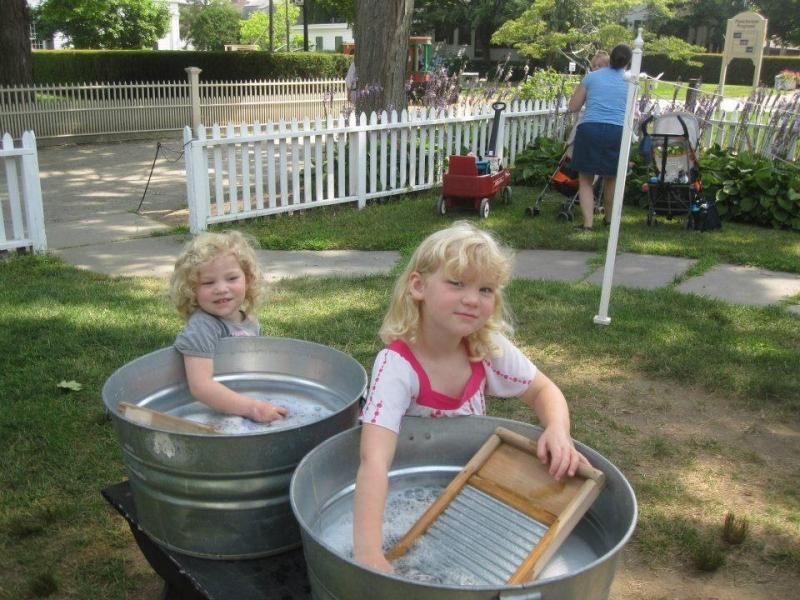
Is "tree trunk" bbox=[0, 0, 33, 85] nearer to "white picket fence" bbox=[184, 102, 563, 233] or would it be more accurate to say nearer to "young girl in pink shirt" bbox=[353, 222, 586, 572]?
"white picket fence" bbox=[184, 102, 563, 233]

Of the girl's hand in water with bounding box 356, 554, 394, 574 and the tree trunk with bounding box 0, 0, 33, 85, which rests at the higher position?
the tree trunk with bounding box 0, 0, 33, 85

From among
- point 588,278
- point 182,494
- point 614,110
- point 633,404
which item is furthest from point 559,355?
point 614,110

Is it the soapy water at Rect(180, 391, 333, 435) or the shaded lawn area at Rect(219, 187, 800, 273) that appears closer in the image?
the soapy water at Rect(180, 391, 333, 435)

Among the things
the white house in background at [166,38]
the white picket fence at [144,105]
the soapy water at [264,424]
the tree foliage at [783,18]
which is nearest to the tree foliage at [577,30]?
the white picket fence at [144,105]

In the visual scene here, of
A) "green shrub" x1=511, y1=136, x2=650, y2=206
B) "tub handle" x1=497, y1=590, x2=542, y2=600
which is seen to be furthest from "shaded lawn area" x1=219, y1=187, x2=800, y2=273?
"tub handle" x1=497, y1=590, x2=542, y2=600

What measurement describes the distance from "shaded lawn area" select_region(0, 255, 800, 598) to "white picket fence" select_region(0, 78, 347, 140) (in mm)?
9280

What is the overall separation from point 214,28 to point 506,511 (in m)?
61.7

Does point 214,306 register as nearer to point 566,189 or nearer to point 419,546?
point 419,546

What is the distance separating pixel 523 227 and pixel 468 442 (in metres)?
5.77

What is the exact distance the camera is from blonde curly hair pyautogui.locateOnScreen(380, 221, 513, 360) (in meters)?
1.78

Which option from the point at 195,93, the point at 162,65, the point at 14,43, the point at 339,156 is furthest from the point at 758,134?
the point at 162,65

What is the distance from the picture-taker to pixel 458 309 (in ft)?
5.97

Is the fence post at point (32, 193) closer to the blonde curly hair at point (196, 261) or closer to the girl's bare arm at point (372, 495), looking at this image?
the blonde curly hair at point (196, 261)

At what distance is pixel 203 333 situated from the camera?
7.87 feet
